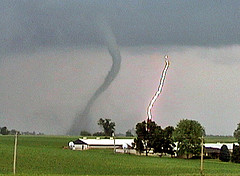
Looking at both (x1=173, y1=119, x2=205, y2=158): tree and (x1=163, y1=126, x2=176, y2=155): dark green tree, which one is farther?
(x1=163, y1=126, x2=176, y2=155): dark green tree

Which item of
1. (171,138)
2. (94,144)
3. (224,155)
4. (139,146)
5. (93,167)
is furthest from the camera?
(94,144)

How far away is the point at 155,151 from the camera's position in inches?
5694

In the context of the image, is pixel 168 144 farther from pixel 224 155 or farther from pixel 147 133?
pixel 224 155

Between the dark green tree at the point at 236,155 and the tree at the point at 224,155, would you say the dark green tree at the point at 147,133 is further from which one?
the dark green tree at the point at 236,155

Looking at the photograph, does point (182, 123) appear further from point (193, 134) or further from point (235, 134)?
point (235, 134)

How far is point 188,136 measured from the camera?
13462cm

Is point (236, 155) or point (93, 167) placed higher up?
point (236, 155)

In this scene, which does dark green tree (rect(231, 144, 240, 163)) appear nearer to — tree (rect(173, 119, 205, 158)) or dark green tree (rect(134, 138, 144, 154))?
tree (rect(173, 119, 205, 158))

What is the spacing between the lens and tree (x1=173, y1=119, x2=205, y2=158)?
438 ft

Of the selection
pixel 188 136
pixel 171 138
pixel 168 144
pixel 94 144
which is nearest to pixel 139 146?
pixel 168 144

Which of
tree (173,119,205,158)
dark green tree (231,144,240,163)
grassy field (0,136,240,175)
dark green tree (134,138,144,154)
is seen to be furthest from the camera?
dark green tree (134,138,144,154)

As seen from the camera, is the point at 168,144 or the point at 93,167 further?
the point at 168,144

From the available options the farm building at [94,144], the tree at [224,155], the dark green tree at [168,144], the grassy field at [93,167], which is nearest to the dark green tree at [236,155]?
the tree at [224,155]

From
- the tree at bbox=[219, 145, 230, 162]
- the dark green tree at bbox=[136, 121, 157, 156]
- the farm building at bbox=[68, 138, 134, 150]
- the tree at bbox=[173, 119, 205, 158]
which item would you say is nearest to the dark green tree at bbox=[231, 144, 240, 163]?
the tree at bbox=[219, 145, 230, 162]
